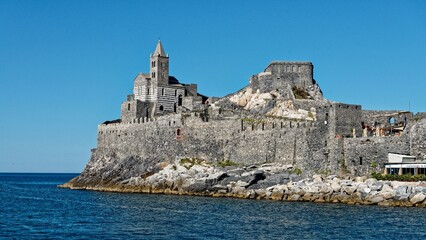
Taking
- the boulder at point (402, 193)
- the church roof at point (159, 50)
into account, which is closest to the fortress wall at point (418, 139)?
the boulder at point (402, 193)

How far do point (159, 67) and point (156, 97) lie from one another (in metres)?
4.04

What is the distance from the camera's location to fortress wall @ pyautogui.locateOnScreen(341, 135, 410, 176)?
179ft

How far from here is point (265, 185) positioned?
199ft

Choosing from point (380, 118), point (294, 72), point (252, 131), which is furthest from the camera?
point (294, 72)

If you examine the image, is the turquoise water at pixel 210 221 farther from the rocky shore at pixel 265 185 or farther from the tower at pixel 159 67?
the tower at pixel 159 67

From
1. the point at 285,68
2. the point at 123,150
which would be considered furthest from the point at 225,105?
the point at 123,150

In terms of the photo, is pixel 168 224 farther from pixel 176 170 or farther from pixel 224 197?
pixel 176 170

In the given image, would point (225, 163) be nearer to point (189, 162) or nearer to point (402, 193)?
point (189, 162)

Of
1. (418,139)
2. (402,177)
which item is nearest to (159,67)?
(418,139)

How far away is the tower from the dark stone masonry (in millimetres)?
135

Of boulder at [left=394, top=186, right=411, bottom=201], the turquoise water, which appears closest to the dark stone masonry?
boulder at [left=394, top=186, right=411, bottom=201]

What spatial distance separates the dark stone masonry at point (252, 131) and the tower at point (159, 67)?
0.13 meters

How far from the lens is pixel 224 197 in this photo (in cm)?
6262

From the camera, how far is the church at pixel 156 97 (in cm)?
8788
